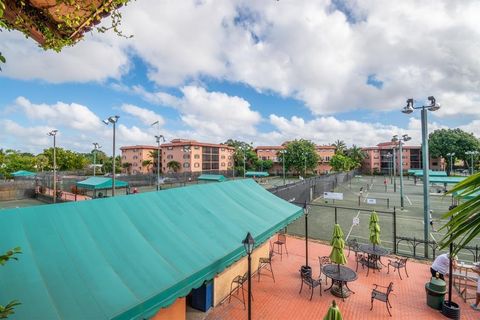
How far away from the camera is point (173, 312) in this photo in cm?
690

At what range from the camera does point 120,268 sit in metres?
4.93

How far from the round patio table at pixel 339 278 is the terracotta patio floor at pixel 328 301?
0.22 m

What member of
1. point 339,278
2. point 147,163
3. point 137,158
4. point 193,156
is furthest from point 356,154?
point 339,278

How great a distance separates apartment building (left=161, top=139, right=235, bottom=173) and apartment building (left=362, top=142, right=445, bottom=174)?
180ft

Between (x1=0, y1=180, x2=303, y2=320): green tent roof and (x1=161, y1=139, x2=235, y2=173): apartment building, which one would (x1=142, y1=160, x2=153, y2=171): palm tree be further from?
(x1=0, y1=180, x2=303, y2=320): green tent roof

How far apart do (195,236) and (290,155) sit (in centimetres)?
6957

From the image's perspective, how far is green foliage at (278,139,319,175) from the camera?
239ft

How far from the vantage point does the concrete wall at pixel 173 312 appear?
21.1 feet

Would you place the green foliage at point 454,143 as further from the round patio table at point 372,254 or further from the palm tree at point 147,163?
the palm tree at point 147,163

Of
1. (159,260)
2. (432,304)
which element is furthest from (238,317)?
(432,304)

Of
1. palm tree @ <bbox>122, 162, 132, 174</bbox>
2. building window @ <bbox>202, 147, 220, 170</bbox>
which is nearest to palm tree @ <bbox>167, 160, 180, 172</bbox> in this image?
building window @ <bbox>202, 147, 220, 170</bbox>

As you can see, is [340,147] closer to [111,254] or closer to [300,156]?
[300,156]

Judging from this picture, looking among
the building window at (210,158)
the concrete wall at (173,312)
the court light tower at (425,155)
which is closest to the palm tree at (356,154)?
the building window at (210,158)

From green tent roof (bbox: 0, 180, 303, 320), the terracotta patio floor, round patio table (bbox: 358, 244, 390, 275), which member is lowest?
the terracotta patio floor
